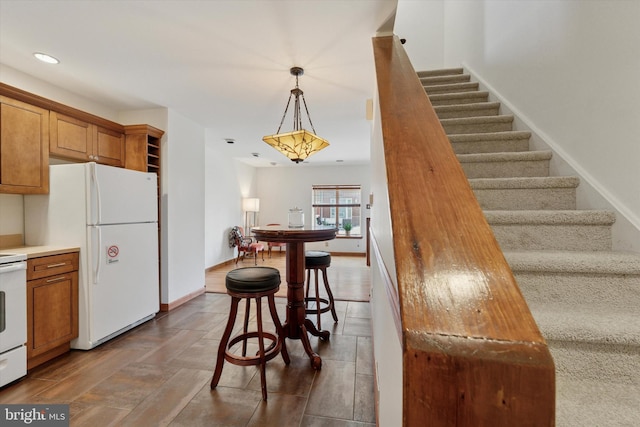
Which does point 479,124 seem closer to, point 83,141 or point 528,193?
point 528,193

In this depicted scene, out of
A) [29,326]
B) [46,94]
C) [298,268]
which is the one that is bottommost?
[29,326]

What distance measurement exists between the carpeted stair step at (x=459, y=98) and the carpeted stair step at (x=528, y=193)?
1400 millimetres

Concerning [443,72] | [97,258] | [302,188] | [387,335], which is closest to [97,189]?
[97,258]

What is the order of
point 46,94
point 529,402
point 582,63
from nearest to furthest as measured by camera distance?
point 529,402 → point 582,63 → point 46,94

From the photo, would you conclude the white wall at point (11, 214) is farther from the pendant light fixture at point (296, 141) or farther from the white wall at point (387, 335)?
the white wall at point (387, 335)

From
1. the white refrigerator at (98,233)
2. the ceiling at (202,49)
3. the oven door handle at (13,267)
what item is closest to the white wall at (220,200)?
the ceiling at (202,49)

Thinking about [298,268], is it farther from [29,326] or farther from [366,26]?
[29,326]

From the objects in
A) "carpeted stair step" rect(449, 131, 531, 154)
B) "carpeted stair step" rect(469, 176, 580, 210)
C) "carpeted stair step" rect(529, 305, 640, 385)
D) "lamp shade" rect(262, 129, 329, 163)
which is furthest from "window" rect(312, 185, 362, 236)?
"carpeted stair step" rect(529, 305, 640, 385)

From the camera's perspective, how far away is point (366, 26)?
1893mm

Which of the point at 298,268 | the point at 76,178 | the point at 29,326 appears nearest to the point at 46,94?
the point at 76,178

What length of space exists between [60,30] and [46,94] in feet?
3.87

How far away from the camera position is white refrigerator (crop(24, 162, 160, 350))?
238 cm

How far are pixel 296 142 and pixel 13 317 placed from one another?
2.45m

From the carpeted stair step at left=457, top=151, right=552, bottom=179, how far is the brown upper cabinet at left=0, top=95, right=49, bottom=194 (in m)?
3.43
